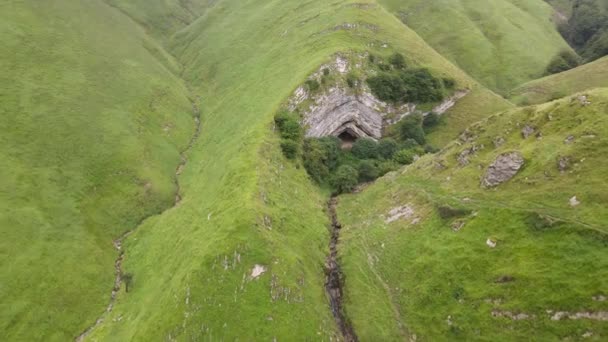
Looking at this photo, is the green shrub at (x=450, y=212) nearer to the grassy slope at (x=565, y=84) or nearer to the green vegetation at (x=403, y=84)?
the green vegetation at (x=403, y=84)

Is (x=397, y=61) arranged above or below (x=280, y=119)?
above

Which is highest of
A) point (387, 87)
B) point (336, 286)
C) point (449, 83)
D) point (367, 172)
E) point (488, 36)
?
point (387, 87)

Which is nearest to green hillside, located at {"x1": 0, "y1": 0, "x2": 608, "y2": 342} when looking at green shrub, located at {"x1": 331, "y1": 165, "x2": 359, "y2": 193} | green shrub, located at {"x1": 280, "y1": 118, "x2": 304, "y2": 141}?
green shrub, located at {"x1": 331, "y1": 165, "x2": 359, "y2": 193}

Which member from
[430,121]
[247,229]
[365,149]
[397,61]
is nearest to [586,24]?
[397,61]

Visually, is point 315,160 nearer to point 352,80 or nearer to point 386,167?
point 386,167

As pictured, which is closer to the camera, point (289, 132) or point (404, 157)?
point (289, 132)

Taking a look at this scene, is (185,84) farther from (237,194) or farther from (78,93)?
(237,194)

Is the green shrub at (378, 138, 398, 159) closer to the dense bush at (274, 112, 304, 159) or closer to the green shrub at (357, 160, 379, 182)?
the green shrub at (357, 160, 379, 182)
